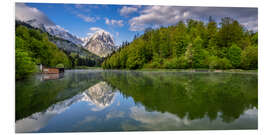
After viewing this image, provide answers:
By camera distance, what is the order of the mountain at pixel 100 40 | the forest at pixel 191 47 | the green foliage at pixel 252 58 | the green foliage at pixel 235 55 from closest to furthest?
the green foliage at pixel 252 58, the mountain at pixel 100 40, the green foliage at pixel 235 55, the forest at pixel 191 47

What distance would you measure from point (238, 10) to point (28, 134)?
7758 millimetres

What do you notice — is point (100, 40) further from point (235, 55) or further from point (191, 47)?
point (191, 47)

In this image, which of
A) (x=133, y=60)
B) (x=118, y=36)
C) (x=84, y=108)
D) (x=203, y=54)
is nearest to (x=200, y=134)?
(x=84, y=108)

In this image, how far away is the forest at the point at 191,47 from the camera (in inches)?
819

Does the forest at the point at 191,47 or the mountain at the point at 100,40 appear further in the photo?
the forest at the point at 191,47

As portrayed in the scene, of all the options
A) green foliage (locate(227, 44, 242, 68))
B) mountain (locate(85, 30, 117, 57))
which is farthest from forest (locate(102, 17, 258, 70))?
mountain (locate(85, 30, 117, 57))

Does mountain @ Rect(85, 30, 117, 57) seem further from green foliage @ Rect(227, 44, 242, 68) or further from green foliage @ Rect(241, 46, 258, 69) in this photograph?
green foliage @ Rect(227, 44, 242, 68)

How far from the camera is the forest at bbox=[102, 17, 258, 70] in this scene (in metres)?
20.8

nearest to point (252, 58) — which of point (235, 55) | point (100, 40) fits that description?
point (235, 55)

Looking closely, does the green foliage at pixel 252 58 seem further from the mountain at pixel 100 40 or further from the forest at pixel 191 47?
the mountain at pixel 100 40

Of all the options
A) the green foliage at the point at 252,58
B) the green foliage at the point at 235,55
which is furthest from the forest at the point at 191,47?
the green foliage at the point at 252,58

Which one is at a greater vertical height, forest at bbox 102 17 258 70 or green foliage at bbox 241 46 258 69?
forest at bbox 102 17 258 70

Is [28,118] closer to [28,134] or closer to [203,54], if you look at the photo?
[28,134]
